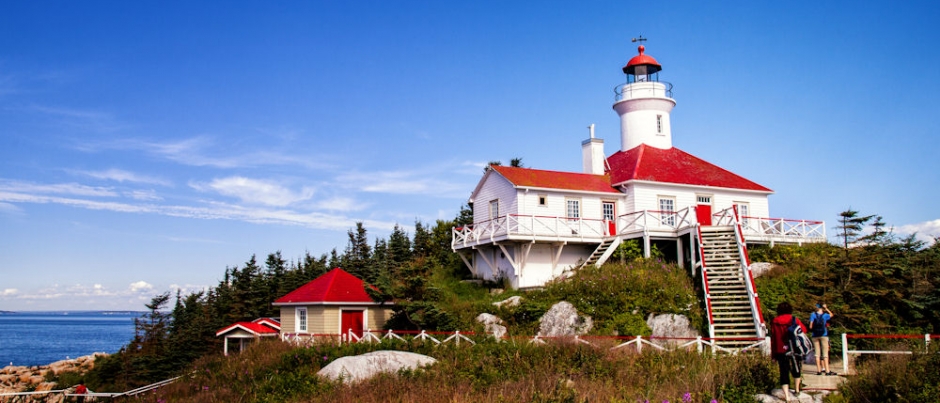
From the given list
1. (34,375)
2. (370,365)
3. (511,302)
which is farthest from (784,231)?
(34,375)

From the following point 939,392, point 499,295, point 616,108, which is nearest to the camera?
point 939,392

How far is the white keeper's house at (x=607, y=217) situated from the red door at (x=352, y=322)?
16.6ft

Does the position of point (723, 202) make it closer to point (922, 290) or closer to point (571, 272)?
point (571, 272)

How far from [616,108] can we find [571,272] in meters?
10.2

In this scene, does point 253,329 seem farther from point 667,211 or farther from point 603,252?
point 667,211

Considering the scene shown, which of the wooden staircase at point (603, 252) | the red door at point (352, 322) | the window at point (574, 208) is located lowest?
the red door at point (352, 322)

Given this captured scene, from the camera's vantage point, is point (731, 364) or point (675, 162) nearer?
point (731, 364)

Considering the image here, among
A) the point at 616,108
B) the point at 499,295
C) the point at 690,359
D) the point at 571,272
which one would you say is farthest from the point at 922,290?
the point at 616,108

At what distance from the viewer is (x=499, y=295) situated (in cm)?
2667

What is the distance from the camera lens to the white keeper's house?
27.1m

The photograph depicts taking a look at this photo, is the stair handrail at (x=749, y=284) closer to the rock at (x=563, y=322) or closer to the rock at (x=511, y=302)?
the rock at (x=563, y=322)

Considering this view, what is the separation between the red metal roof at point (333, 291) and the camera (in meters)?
28.0

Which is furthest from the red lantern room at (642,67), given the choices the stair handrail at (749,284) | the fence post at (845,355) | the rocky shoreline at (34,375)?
the rocky shoreline at (34,375)

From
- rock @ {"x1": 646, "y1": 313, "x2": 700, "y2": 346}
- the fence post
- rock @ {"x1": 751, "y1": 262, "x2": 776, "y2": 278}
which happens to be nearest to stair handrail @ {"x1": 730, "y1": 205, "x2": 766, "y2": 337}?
rock @ {"x1": 751, "y1": 262, "x2": 776, "y2": 278}
